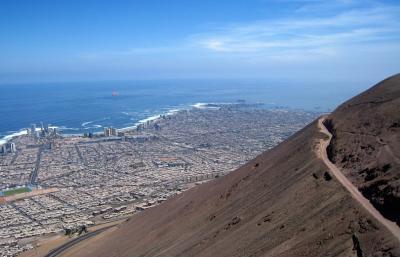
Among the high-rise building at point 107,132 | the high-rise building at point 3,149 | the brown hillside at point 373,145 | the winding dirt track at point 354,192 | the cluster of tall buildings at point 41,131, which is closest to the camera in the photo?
the winding dirt track at point 354,192

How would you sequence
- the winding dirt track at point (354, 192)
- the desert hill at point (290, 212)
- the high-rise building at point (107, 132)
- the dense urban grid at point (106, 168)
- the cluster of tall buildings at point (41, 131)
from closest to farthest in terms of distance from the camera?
the winding dirt track at point (354, 192) → the desert hill at point (290, 212) → the dense urban grid at point (106, 168) → the cluster of tall buildings at point (41, 131) → the high-rise building at point (107, 132)

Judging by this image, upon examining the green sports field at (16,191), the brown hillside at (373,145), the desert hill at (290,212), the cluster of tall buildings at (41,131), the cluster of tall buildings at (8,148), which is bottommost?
the green sports field at (16,191)

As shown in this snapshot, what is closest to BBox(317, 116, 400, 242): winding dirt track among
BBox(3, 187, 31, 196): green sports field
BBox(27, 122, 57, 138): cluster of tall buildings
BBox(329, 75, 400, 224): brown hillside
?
BBox(329, 75, 400, 224): brown hillside

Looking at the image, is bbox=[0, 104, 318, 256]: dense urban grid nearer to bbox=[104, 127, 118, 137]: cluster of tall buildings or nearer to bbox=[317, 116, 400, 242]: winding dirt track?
bbox=[104, 127, 118, 137]: cluster of tall buildings

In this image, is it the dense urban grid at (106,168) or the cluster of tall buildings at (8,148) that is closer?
the dense urban grid at (106,168)

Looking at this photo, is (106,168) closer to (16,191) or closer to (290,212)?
(16,191)

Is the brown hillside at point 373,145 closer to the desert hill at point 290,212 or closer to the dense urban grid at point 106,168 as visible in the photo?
the desert hill at point 290,212

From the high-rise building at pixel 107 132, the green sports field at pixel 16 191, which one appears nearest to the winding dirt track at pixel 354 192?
the green sports field at pixel 16 191
